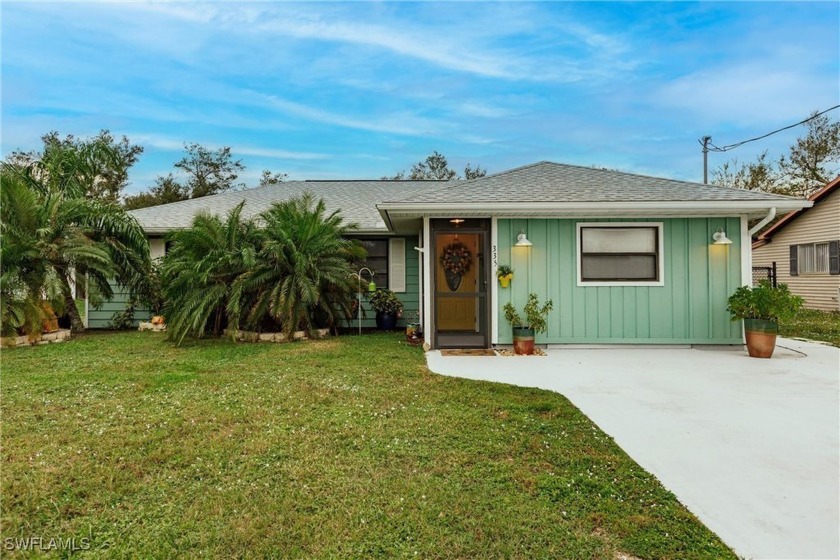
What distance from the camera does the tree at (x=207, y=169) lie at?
25.0 metres

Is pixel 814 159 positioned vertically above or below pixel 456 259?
above

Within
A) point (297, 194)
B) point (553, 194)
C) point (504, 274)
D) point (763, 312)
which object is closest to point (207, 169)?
point (297, 194)

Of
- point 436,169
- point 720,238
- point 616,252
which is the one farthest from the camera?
point 436,169

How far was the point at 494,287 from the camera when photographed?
22.9 ft

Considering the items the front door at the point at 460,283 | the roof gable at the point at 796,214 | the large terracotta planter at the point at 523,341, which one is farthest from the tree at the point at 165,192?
the roof gable at the point at 796,214

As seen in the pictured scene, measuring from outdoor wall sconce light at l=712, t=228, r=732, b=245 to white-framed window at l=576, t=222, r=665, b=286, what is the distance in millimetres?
831

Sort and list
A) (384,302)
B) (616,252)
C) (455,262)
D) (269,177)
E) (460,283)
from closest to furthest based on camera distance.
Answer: (616,252), (455,262), (460,283), (384,302), (269,177)

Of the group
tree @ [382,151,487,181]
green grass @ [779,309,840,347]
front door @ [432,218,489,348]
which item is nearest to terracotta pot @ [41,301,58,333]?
front door @ [432,218,489,348]

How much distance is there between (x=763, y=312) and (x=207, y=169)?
86.3 feet

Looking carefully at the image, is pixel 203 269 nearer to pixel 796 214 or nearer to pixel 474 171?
pixel 796 214

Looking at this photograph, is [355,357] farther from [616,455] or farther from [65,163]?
[65,163]

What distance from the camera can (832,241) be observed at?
12891 millimetres

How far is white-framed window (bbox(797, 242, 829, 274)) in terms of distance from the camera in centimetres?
1338

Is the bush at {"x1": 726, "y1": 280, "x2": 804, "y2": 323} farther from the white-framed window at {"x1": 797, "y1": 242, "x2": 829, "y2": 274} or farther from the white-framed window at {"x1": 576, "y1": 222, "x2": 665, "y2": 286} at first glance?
the white-framed window at {"x1": 797, "y1": 242, "x2": 829, "y2": 274}
